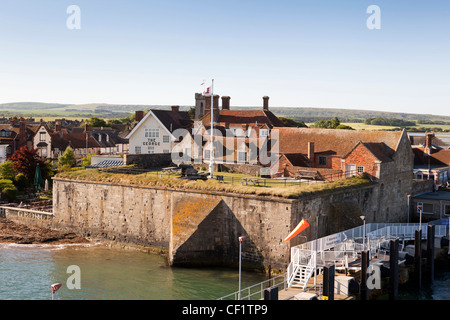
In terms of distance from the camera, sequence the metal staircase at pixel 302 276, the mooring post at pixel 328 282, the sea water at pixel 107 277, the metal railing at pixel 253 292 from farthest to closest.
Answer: the sea water at pixel 107 277
the metal railing at pixel 253 292
the metal staircase at pixel 302 276
the mooring post at pixel 328 282

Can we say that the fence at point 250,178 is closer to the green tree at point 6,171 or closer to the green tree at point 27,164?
the green tree at point 6,171

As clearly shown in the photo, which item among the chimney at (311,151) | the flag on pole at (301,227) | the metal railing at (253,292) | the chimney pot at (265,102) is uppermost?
the chimney pot at (265,102)

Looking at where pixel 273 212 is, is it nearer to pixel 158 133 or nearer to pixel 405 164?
pixel 405 164

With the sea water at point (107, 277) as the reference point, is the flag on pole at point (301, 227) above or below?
above

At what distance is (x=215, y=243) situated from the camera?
37.5m

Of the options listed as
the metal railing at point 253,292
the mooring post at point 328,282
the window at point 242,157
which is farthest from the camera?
the window at point 242,157

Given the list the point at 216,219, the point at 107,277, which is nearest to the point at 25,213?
the point at 107,277

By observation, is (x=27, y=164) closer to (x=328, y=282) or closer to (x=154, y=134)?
(x=154, y=134)

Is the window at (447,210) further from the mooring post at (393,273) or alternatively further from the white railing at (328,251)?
the mooring post at (393,273)

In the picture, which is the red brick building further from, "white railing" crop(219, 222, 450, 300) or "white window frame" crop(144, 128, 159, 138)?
"white window frame" crop(144, 128, 159, 138)

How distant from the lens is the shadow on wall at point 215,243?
36938mm

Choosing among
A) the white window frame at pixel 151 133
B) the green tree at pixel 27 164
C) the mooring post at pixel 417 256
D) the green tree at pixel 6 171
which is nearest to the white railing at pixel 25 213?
the green tree at pixel 6 171

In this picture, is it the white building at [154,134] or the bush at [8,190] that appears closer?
the bush at [8,190]

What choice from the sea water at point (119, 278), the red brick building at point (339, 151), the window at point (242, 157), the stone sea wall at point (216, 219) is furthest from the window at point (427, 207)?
the window at point (242, 157)
